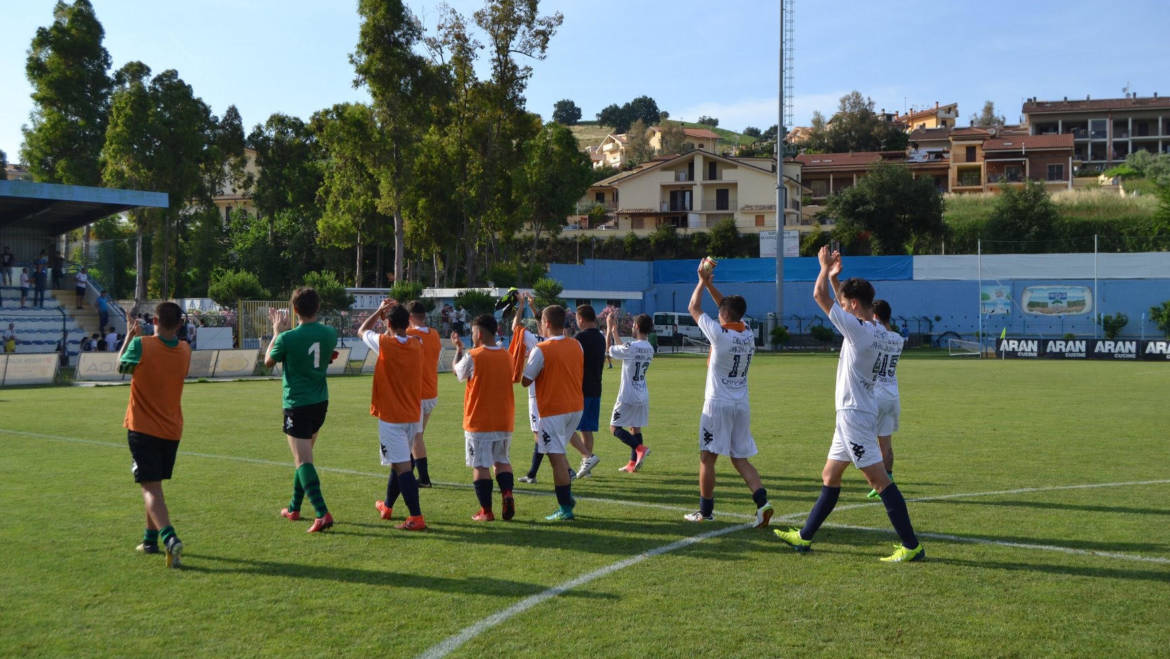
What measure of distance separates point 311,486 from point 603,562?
257cm

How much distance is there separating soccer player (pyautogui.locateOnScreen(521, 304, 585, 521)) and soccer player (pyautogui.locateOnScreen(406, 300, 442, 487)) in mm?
1367

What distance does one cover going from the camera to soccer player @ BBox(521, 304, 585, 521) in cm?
848

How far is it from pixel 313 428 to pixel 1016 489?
7.10 metres

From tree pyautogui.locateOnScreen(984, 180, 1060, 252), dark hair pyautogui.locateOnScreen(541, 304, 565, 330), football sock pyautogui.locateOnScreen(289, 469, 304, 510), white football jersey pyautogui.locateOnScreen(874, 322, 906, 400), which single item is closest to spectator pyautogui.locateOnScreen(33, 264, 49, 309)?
football sock pyautogui.locateOnScreen(289, 469, 304, 510)

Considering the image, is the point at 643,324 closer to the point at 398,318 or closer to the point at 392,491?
the point at 398,318

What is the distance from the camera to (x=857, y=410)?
698 centimetres

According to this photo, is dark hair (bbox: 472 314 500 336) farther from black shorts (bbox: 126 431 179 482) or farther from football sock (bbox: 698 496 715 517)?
black shorts (bbox: 126 431 179 482)

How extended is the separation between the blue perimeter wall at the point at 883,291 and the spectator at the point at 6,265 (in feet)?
90.3

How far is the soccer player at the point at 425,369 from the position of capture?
9516 millimetres

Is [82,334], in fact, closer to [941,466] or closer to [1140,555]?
[941,466]

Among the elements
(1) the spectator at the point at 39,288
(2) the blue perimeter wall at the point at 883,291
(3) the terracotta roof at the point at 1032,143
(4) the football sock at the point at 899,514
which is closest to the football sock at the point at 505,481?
(4) the football sock at the point at 899,514

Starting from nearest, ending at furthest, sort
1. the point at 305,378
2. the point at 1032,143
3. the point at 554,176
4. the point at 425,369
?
the point at 305,378 < the point at 425,369 < the point at 554,176 < the point at 1032,143

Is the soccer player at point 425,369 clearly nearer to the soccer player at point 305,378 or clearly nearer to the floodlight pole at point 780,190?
the soccer player at point 305,378

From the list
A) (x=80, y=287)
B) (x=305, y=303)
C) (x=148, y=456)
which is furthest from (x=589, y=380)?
(x=80, y=287)
